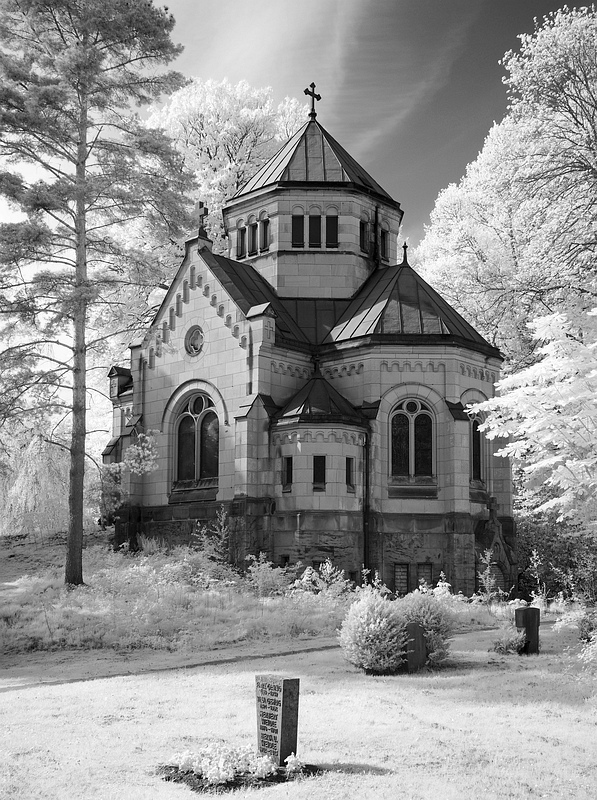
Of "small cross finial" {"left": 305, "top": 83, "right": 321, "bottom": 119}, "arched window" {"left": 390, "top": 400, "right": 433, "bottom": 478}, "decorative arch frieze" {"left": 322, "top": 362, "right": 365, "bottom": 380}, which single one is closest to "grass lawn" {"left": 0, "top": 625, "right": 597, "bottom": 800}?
"arched window" {"left": 390, "top": 400, "right": 433, "bottom": 478}

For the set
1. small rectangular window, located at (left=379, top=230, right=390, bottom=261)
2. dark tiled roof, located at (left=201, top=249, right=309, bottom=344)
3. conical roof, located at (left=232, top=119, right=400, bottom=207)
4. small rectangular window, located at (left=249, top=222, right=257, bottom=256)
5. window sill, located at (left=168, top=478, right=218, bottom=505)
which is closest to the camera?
window sill, located at (left=168, top=478, right=218, bottom=505)

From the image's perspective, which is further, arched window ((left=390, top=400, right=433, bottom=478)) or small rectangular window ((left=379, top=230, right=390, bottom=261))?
small rectangular window ((left=379, top=230, right=390, bottom=261))

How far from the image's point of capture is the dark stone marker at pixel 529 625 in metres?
15.7

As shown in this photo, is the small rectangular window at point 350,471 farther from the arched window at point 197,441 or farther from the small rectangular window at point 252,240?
the small rectangular window at point 252,240

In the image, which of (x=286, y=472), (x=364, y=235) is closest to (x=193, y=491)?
(x=286, y=472)

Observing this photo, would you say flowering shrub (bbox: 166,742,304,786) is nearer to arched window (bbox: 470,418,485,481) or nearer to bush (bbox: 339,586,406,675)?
bush (bbox: 339,586,406,675)

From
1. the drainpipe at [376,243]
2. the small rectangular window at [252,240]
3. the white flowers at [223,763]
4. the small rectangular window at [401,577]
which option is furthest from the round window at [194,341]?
the white flowers at [223,763]

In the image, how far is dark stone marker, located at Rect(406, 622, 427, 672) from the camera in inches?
563

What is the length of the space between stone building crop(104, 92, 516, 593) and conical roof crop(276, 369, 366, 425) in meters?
0.06

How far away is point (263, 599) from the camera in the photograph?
71.5ft

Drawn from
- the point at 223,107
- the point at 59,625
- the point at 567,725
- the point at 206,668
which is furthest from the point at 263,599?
the point at 223,107

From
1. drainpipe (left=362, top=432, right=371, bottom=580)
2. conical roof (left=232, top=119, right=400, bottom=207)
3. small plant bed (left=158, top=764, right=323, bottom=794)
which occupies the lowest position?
small plant bed (left=158, top=764, right=323, bottom=794)

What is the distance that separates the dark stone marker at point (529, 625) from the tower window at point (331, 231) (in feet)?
59.9

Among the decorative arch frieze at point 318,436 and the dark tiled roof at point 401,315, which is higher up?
the dark tiled roof at point 401,315
